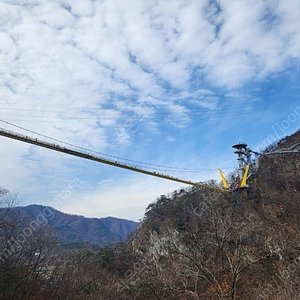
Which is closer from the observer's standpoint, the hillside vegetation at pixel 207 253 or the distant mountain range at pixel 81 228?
the hillside vegetation at pixel 207 253

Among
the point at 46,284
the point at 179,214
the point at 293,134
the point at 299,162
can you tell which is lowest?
the point at 46,284

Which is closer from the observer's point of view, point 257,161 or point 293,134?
point 257,161

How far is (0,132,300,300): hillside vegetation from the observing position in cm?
1250

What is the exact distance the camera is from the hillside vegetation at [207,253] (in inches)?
492

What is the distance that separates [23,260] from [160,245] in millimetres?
22251

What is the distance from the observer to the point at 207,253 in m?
24.9

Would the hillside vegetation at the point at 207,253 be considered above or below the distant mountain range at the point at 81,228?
below

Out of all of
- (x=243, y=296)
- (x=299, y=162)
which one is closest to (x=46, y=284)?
(x=243, y=296)

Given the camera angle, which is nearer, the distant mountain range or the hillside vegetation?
the hillside vegetation

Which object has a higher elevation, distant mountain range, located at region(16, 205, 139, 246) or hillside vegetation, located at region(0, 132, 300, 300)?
distant mountain range, located at region(16, 205, 139, 246)

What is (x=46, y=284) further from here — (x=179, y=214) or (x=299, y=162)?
(x=299, y=162)

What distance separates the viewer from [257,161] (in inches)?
1631

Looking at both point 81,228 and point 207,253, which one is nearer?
point 207,253

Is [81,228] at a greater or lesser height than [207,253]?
greater
